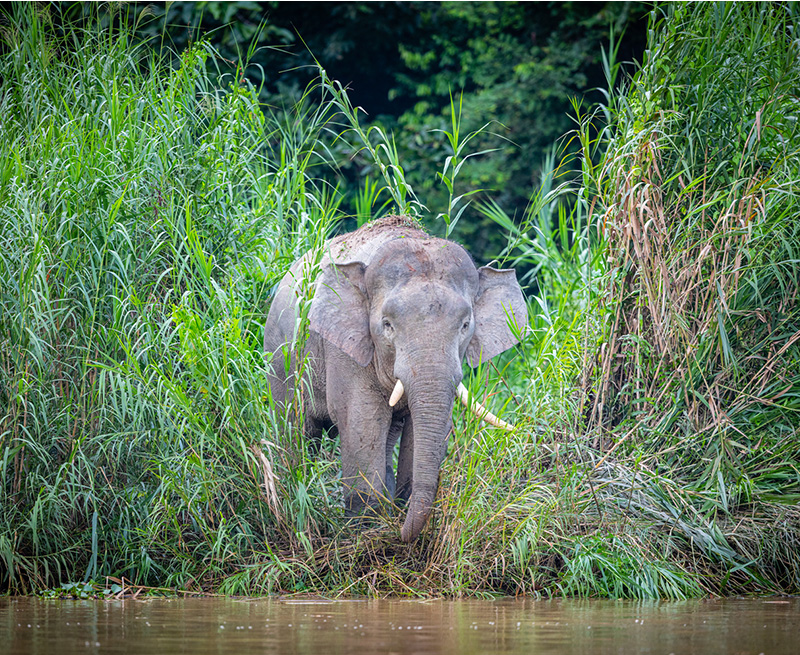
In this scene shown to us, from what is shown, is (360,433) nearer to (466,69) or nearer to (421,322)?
(421,322)

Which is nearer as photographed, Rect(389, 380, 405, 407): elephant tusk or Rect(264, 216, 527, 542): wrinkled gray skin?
Rect(264, 216, 527, 542): wrinkled gray skin

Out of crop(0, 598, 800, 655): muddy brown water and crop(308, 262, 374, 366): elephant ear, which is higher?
crop(308, 262, 374, 366): elephant ear

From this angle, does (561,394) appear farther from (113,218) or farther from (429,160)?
(429,160)

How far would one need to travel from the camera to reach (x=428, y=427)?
545cm

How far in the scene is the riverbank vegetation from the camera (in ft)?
17.6

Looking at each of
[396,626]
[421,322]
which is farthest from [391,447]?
[396,626]

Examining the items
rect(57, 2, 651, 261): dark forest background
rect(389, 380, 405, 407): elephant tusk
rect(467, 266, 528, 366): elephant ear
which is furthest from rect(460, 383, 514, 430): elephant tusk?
rect(57, 2, 651, 261): dark forest background

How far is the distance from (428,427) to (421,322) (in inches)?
21.0

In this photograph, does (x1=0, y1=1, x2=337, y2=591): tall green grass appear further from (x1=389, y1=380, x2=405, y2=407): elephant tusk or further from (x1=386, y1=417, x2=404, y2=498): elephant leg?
(x1=389, y1=380, x2=405, y2=407): elephant tusk

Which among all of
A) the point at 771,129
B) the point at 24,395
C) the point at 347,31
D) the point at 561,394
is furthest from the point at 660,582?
→ the point at 347,31

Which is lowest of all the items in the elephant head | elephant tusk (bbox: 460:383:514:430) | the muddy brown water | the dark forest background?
the muddy brown water

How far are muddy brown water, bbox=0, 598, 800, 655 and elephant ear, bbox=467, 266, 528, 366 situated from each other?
156cm

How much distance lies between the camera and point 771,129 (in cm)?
622

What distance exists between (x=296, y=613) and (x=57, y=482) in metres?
1.54
